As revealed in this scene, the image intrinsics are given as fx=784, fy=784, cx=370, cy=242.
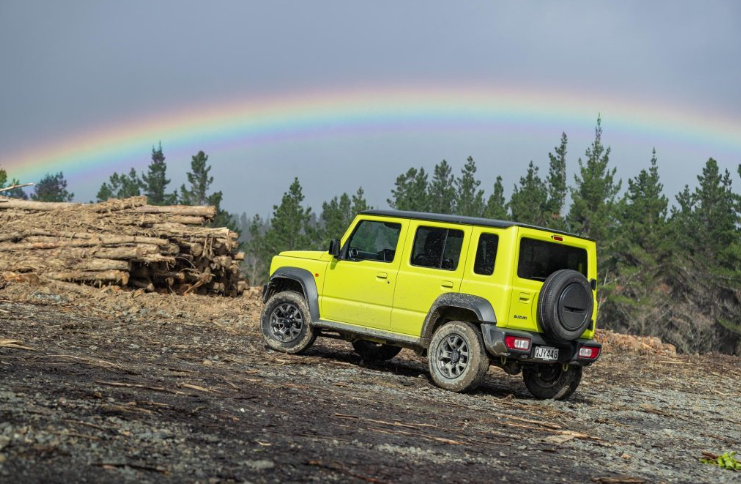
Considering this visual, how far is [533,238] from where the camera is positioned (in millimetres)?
9727

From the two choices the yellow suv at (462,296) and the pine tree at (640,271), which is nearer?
the yellow suv at (462,296)

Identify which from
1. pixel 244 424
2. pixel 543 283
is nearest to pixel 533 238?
pixel 543 283

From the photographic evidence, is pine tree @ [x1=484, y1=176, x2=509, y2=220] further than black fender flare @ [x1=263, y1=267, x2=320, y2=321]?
Yes

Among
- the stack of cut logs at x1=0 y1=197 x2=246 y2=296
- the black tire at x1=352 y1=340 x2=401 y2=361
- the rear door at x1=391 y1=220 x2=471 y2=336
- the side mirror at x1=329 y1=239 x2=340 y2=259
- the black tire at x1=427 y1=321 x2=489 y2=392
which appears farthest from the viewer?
the stack of cut logs at x1=0 y1=197 x2=246 y2=296

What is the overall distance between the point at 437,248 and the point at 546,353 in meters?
1.90

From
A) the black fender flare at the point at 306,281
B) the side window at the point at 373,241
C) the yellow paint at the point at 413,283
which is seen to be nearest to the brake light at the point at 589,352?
the yellow paint at the point at 413,283

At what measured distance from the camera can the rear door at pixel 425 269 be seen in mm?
9930

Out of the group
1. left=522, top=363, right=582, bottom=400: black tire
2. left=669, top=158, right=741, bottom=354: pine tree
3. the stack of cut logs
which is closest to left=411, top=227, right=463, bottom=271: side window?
left=522, top=363, right=582, bottom=400: black tire

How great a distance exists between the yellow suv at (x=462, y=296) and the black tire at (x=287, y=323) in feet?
0.09

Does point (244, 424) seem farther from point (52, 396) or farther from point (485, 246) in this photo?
point (485, 246)

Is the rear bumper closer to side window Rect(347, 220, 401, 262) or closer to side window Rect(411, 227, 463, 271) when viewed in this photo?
side window Rect(411, 227, 463, 271)

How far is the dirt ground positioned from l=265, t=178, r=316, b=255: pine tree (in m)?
58.5

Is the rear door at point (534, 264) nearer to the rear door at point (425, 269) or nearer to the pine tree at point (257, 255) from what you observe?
the rear door at point (425, 269)

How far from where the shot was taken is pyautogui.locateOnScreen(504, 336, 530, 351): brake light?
9.31 meters
